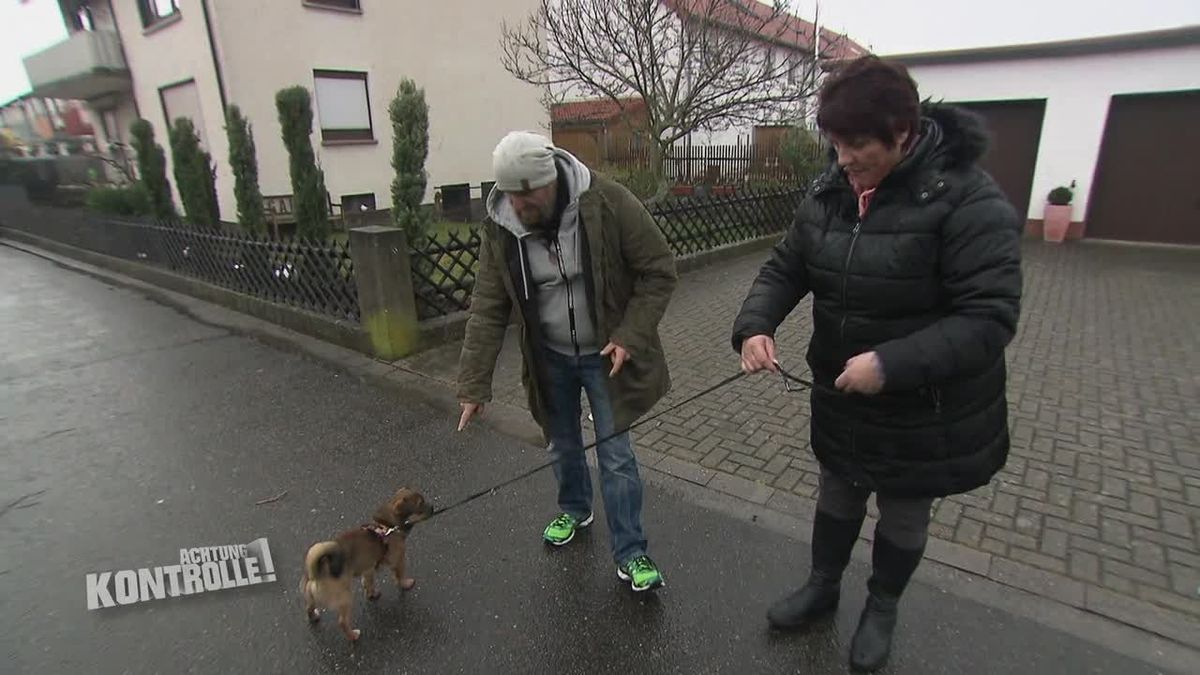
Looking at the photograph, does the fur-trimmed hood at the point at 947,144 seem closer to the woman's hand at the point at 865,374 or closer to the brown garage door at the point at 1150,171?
the woman's hand at the point at 865,374

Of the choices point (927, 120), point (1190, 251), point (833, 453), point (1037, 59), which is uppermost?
point (1037, 59)

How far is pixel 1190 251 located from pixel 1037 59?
13.6ft

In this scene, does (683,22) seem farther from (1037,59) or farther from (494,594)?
(494,594)

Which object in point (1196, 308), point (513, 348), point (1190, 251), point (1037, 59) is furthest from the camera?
point (1037, 59)

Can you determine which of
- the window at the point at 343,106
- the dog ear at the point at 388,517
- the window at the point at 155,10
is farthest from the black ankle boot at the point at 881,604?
the window at the point at 155,10

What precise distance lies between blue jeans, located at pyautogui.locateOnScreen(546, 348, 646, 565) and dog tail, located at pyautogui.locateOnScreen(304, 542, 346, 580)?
0.95 m

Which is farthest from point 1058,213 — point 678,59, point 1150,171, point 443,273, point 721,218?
point 443,273

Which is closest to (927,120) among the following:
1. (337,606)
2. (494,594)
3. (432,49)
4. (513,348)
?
(494,594)

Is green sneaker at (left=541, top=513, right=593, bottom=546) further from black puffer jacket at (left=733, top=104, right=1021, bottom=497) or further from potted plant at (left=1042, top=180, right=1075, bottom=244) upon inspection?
potted plant at (left=1042, top=180, right=1075, bottom=244)

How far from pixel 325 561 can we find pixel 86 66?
58.9ft

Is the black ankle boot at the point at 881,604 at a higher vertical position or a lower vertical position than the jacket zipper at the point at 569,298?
lower

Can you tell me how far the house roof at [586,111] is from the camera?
15557 mm

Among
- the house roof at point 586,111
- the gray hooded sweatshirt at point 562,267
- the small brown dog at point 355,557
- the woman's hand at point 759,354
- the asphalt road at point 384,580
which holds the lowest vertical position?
the asphalt road at point 384,580

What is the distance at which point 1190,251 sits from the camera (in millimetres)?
9938
